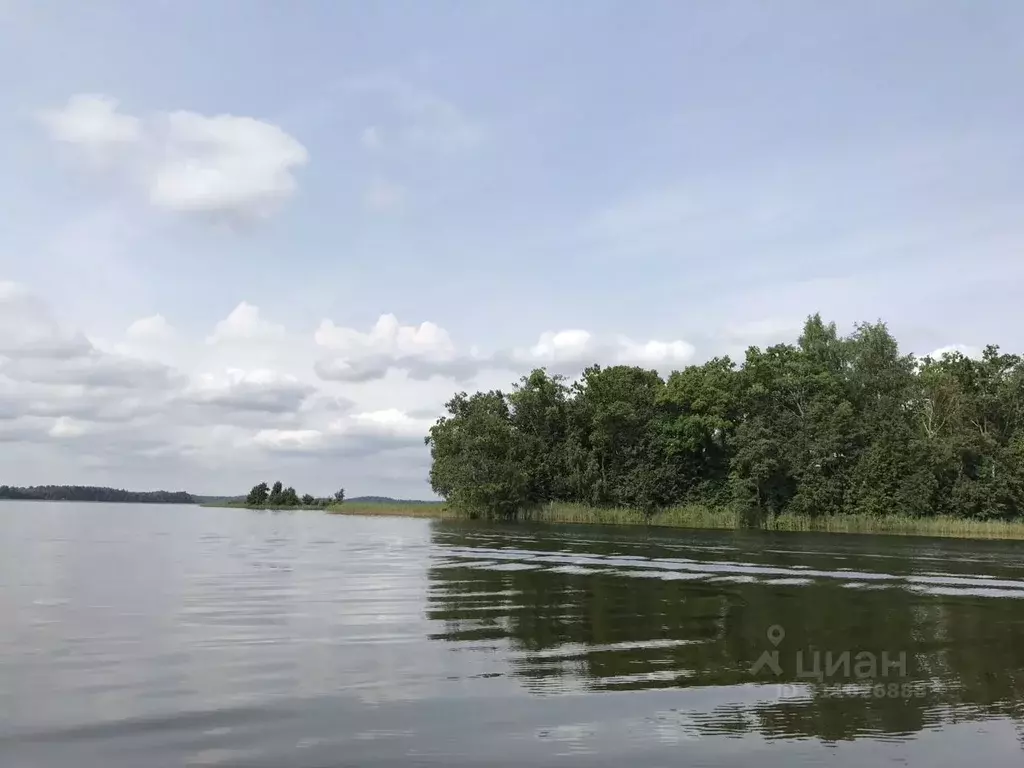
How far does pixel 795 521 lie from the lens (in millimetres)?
69125

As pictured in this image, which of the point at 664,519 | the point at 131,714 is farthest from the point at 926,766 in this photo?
the point at 664,519

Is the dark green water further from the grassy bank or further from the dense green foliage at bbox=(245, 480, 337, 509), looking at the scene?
the dense green foliage at bbox=(245, 480, 337, 509)

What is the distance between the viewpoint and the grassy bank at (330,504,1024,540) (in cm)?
5900

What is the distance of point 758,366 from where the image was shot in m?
78.9

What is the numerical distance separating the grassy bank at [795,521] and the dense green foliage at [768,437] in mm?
1664

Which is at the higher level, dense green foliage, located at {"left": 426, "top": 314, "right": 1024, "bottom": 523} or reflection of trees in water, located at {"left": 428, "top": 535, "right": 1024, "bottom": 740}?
dense green foliage, located at {"left": 426, "top": 314, "right": 1024, "bottom": 523}

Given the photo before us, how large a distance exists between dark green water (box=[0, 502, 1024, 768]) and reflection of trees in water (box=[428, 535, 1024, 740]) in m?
0.07

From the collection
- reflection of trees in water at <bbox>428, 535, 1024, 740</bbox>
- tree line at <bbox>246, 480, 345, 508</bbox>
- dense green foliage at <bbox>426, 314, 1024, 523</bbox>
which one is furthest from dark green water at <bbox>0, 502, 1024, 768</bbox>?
tree line at <bbox>246, 480, 345, 508</bbox>

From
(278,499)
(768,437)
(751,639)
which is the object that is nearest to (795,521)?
(768,437)

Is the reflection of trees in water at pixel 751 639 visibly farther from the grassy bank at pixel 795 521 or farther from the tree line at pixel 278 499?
the tree line at pixel 278 499

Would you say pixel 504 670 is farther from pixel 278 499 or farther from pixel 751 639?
pixel 278 499

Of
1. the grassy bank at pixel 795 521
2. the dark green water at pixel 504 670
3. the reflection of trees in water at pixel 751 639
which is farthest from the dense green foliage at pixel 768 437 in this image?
the reflection of trees in water at pixel 751 639

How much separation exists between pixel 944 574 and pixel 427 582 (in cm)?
1876

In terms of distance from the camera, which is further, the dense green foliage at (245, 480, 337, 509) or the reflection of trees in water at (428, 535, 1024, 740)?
the dense green foliage at (245, 480, 337, 509)
